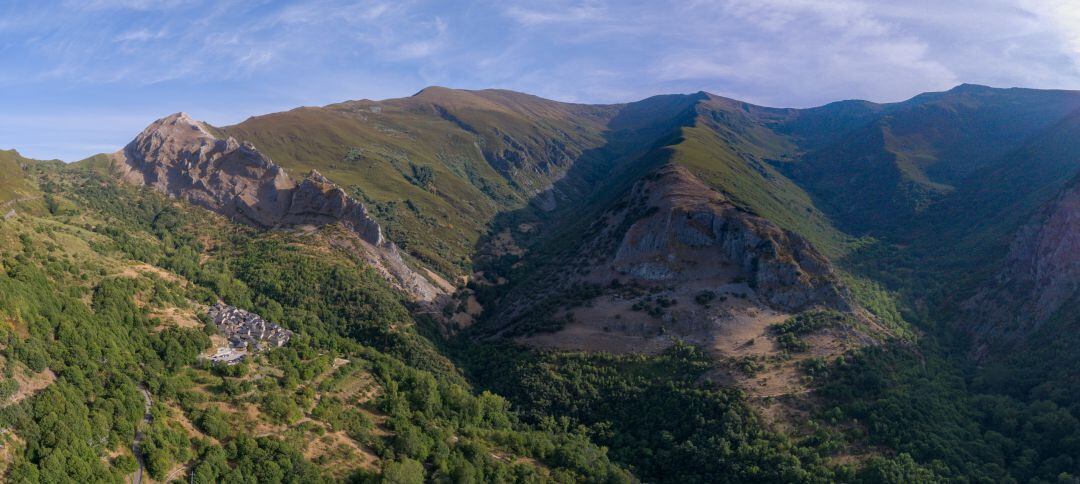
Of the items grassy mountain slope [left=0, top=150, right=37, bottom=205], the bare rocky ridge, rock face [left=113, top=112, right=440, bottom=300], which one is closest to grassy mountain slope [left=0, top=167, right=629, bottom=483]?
grassy mountain slope [left=0, top=150, right=37, bottom=205]

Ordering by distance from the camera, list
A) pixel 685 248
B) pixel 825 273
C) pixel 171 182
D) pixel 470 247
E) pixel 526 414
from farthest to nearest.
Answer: pixel 470 247, pixel 171 182, pixel 685 248, pixel 825 273, pixel 526 414

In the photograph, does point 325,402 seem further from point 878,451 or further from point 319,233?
point 878,451

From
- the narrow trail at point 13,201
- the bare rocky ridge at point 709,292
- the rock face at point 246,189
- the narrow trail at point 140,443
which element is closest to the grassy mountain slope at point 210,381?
the narrow trail at point 140,443

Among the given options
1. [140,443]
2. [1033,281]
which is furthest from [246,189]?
[1033,281]

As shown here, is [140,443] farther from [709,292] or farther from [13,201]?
[709,292]

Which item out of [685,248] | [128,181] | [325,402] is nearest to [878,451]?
[685,248]

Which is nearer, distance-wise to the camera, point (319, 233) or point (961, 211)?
point (319, 233)

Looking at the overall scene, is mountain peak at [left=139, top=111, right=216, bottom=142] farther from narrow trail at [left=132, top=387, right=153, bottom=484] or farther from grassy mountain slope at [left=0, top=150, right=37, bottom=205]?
narrow trail at [left=132, top=387, right=153, bottom=484]
